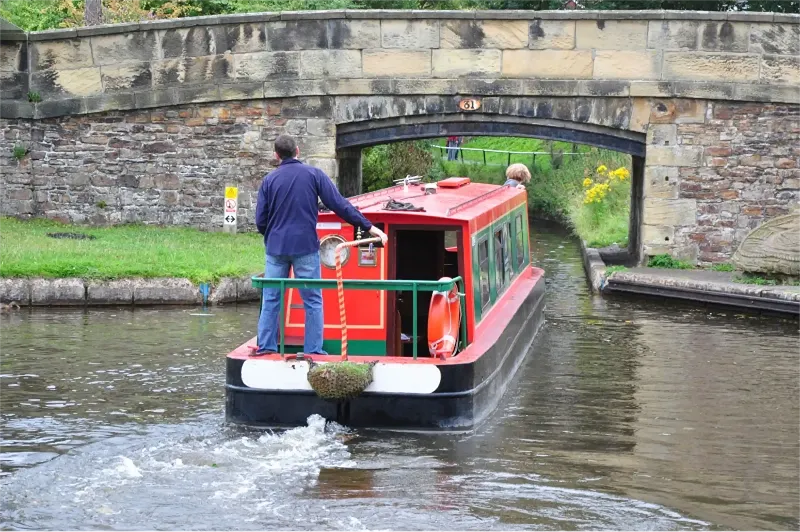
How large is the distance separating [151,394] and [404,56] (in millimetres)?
8570

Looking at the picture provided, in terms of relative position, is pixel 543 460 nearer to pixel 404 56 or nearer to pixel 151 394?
pixel 151 394

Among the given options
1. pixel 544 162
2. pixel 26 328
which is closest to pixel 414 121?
pixel 26 328

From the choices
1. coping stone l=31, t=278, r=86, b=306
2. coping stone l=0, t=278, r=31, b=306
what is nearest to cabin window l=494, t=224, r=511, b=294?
coping stone l=31, t=278, r=86, b=306

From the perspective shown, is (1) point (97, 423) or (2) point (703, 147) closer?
(1) point (97, 423)

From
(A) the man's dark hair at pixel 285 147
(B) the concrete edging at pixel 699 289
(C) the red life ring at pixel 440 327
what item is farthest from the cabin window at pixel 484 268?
(B) the concrete edging at pixel 699 289

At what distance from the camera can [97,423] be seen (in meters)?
8.65

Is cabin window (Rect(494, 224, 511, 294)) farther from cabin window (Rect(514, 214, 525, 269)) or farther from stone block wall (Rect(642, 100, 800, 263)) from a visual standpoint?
stone block wall (Rect(642, 100, 800, 263))

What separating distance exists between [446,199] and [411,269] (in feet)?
2.25

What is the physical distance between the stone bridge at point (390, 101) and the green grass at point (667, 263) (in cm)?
11

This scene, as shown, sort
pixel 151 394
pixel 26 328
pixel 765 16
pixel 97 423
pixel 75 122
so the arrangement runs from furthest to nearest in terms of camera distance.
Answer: pixel 75 122
pixel 765 16
pixel 26 328
pixel 151 394
pixel 97 423

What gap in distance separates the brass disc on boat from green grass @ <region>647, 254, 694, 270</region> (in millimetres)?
9485

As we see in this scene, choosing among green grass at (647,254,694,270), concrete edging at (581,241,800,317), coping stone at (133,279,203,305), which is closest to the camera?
coping stone at (133,279,203,305)

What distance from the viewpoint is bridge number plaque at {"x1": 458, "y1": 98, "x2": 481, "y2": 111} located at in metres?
17.1

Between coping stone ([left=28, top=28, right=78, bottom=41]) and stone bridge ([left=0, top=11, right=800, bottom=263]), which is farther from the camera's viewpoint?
coping stone ([left=28, top=28, right=78, bottom=41])
